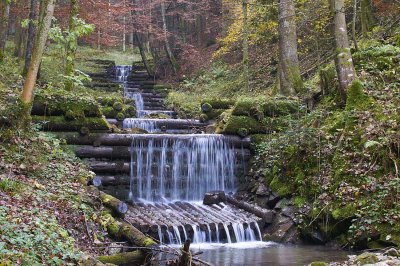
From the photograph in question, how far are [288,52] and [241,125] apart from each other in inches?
130

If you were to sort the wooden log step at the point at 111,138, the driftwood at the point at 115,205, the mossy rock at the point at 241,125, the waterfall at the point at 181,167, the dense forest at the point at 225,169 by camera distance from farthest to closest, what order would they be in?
the mossy rock at the point at 241,125 → the waterfall at the point at 181,167 → the wooden log step at the point at 111,138 → the driftwood at the point at 115,205 → the dense forest at the point at 225,169

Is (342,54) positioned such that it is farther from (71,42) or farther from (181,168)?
(71,42)

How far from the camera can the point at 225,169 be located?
478 inches

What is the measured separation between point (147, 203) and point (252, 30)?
14.5 meters

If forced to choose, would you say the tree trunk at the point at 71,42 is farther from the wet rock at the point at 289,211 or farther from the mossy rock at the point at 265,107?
the wet rock at the point at 289,211

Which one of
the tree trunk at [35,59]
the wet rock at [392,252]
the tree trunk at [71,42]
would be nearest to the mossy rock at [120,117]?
the tree trunk at [71,42]

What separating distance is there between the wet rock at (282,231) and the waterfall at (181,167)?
267 centimetres

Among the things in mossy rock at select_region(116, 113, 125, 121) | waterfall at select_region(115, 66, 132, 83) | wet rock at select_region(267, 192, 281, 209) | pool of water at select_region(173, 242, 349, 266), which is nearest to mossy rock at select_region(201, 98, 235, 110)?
mossy rock at select_region(116, 113, 125, 121)

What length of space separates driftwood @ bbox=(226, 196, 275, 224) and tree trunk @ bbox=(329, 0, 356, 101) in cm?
336

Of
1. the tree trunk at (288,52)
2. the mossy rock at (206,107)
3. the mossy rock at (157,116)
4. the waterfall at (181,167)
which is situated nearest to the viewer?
the waterfall at (181,167)

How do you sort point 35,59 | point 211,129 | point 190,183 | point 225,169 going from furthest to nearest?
point 211,129, point 225,169, point 190,183, point 35,59

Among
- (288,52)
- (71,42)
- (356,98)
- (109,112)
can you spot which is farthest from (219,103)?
(356,98)

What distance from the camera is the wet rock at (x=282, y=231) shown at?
8.91 metres

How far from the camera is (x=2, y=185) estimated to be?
21.8ft
